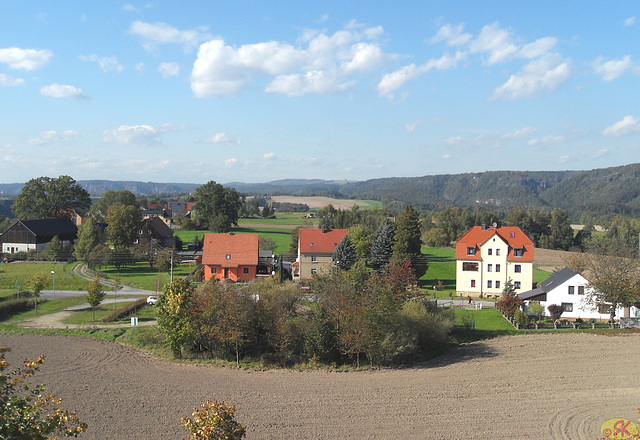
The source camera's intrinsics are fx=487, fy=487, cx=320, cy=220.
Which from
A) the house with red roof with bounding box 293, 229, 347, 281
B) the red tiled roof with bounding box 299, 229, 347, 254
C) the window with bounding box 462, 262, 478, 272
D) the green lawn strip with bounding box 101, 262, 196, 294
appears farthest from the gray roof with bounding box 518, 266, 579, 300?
the green lawn strip with bounding box 101, 262, 196, 294

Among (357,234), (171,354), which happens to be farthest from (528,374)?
(357,234)

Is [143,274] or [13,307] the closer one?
[13,307]

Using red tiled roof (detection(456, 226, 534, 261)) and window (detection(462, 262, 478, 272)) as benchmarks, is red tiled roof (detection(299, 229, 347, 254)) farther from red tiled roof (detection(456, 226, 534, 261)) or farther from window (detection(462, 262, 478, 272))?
window (detection(462, 262, 478, 272))

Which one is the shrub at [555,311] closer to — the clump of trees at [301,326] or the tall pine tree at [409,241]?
the clump of trees at [301,326]

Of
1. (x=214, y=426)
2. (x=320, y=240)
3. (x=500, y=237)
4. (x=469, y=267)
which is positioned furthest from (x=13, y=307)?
(x=500, y=237)

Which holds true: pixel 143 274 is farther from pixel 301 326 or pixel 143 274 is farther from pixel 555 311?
pixel 555 311

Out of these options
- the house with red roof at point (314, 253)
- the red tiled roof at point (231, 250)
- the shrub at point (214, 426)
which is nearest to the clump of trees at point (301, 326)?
the shrub at point (214, 426)

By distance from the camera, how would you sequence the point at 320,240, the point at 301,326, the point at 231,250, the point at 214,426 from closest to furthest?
the point at 214,426, the point at 301,326, the point at 231,250, the point at 320,240
